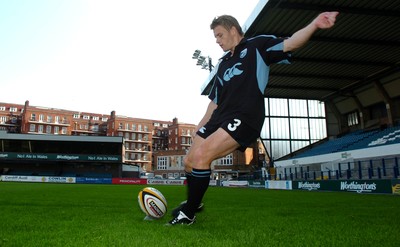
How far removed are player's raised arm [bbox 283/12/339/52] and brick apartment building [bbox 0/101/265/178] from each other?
219ft

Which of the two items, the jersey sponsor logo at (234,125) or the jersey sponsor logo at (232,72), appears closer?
the jersey sponsor logo at (234,125)

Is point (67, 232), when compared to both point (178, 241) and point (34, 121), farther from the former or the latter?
point (34, 121)

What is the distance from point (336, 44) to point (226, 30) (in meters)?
24.7

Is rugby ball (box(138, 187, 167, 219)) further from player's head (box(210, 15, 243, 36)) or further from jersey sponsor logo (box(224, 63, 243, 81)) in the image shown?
player's head (box(210, 15, 243, 36))

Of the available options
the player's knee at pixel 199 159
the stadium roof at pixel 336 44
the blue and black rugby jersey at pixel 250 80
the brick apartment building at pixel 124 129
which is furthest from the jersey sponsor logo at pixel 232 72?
the brick apartment building at pixel 124 129

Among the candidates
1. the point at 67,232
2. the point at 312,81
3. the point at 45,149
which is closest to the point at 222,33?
the point at 67,232

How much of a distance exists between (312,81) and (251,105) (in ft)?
113

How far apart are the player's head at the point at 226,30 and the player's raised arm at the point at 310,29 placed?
706 millimetres

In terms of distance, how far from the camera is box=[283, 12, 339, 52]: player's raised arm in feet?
10.8

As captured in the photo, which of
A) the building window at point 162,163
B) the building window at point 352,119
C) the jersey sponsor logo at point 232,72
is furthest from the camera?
the building window at point 162,163

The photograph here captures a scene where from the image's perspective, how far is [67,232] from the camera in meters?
3.46

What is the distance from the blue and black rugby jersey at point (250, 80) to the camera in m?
3.92

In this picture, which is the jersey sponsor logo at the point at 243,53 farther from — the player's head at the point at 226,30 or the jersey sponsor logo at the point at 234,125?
the jersey sponsor logo at the point at 234,125

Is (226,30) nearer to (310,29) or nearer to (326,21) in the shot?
(310,29)
